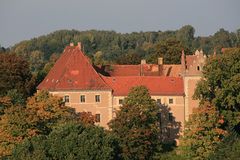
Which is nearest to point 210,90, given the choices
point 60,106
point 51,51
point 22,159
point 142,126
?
point 142,126

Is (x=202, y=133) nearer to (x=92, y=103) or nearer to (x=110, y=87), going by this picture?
(x=110, y=87)

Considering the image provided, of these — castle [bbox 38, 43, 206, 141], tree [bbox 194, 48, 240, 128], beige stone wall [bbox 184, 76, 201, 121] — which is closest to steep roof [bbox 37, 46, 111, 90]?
castle [bbox 38, 43, 206, 141]

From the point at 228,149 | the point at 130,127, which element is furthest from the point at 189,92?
the point at 228,149

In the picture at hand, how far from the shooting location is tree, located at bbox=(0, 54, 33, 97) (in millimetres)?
85500

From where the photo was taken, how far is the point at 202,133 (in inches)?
2837

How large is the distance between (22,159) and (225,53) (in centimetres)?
2143

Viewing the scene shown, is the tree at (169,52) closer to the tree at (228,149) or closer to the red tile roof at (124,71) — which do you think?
the red tile roof at (124,71)

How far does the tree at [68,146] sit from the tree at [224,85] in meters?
10.7

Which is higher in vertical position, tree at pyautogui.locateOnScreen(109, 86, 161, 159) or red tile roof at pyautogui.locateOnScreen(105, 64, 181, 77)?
red tile roof at pyautogui.locateOnScreen(105, 64, 181, 77)

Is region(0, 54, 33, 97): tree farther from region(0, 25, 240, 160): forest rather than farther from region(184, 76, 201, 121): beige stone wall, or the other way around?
region(184, 76, 201, 121): beige stone wall

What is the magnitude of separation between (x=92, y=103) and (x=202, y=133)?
1298cm

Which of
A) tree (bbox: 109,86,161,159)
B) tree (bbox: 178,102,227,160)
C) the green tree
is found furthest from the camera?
the green tree

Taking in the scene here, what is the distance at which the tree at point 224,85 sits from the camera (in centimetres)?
7525

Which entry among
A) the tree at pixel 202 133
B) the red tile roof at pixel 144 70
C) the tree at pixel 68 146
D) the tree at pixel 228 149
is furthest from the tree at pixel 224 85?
the tree at pixel 68 146
